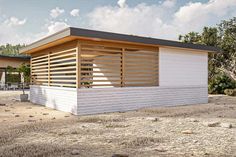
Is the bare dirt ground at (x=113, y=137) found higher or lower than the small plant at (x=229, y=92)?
lower

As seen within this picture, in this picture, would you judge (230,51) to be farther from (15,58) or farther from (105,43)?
(15,58)

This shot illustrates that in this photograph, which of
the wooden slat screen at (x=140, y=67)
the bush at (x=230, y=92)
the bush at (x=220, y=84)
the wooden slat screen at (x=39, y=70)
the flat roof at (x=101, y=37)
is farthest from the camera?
the bush at (x=220, y=84)

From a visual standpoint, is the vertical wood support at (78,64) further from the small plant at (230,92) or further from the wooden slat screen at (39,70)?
the small plant at (230,92)

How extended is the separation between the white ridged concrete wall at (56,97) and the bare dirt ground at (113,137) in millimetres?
1109

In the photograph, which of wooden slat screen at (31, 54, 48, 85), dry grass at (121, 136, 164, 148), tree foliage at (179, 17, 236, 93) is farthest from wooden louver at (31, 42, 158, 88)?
tree foliage at (179, 17, 236, 93)

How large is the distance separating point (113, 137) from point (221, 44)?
59.3ft

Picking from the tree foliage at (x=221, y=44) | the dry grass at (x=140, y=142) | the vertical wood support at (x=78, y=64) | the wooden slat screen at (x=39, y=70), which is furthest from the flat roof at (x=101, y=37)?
the tree foliage at (x=221, y=44)

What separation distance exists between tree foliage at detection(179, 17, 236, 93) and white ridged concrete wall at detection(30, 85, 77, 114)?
572 inches

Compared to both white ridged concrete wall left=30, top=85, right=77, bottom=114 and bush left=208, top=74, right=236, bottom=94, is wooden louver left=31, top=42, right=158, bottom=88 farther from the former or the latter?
bush left=208, top=74, right=236, bottom=94

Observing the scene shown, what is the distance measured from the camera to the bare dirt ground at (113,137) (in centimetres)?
416

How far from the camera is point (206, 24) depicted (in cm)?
2152

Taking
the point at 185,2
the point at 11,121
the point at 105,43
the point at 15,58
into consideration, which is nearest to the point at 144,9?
the point at 185,2

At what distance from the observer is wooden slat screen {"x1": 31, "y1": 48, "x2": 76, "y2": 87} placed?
9202mm

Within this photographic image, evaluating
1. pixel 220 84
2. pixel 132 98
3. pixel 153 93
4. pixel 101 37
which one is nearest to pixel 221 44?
pixel 220 84
